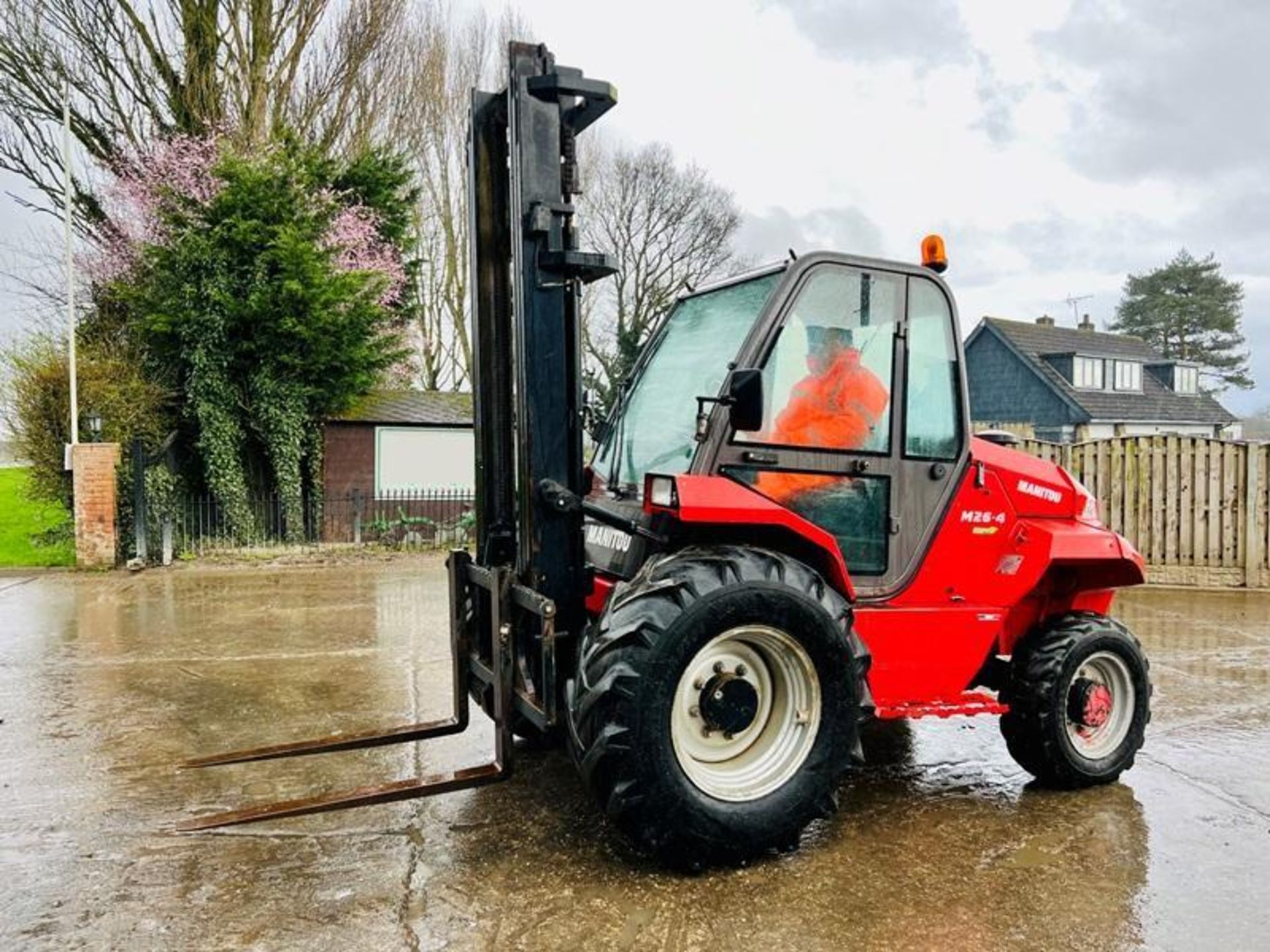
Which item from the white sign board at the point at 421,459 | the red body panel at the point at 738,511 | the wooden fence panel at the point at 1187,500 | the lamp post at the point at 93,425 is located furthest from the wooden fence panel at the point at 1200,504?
the lamp post at the point at 93,425

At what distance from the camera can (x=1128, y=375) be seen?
34.3 m

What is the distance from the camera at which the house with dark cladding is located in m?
31.3

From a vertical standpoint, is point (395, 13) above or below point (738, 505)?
above

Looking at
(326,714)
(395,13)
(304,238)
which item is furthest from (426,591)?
(395,13)

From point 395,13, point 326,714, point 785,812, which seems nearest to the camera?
point 785,812

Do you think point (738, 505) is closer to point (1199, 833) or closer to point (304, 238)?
point (1199, 833)

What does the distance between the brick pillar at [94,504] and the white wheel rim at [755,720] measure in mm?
11365

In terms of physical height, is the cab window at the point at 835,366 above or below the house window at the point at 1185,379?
below

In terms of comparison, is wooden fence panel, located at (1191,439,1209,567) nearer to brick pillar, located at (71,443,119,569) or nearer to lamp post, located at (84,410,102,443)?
brick pillar, located at (71,443,119,569)

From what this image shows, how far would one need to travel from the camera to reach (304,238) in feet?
45.0

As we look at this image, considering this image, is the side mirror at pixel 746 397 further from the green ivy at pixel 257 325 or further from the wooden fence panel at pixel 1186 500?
the green ivy at pixel 257 325

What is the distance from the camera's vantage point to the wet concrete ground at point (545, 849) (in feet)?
9.71

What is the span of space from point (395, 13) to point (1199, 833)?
20418mm

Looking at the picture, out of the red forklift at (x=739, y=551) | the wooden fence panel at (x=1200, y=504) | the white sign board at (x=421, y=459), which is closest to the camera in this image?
the red forklift at (x=739, y=551)
